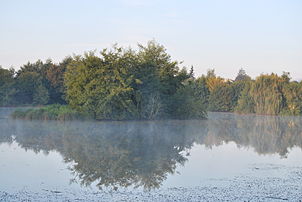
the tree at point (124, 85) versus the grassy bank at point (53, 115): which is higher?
the tree at point (124, 85)

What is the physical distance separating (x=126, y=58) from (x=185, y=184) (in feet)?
60.2

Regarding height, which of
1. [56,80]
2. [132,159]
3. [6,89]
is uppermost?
[56,80]

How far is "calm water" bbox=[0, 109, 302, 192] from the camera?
25.3 ft

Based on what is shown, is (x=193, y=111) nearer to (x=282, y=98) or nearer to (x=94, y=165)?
(x=282, y=98)

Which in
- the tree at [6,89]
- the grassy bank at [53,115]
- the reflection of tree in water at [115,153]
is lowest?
the reflection of tree in water at [115,153]

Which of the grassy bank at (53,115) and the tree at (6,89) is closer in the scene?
the grassy bank at (53,115)

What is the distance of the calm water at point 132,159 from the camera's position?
7.70 m

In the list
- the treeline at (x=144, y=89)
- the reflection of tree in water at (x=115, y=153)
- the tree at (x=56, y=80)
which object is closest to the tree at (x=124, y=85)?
the treeline at (x=144, y=89)

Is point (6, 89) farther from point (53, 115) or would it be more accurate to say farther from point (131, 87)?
point (131, 87)

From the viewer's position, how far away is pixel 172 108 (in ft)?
89.6

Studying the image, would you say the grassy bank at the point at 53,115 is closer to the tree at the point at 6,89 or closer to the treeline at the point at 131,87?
the treeline at the point at 131,87

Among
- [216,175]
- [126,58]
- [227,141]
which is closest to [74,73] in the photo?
[126,58]

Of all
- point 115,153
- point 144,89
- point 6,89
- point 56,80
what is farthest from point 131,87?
point 6,89

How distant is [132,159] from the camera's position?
405 inches
